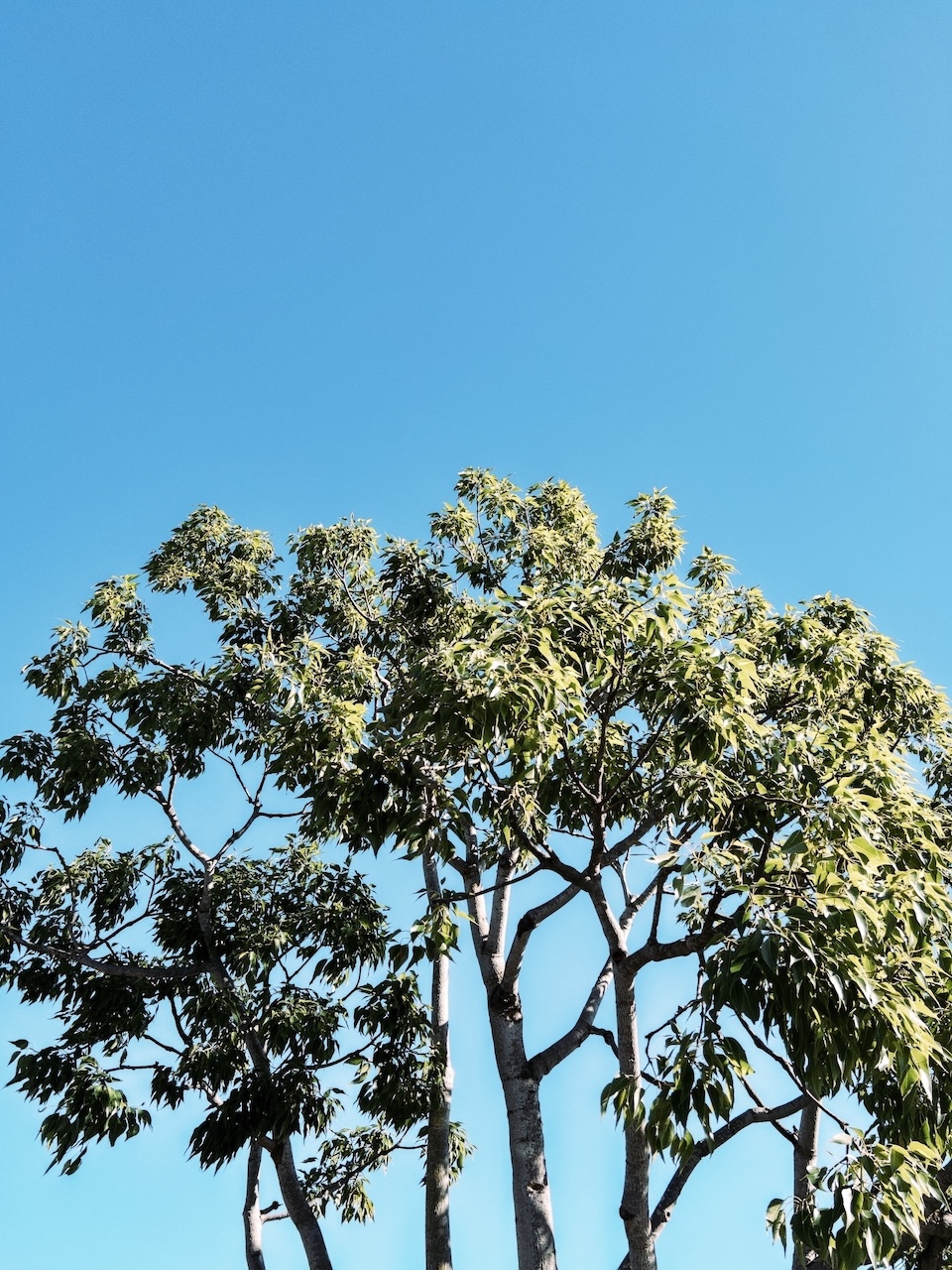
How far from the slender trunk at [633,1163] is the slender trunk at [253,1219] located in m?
4.53

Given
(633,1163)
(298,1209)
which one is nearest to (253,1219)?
(298,1209)

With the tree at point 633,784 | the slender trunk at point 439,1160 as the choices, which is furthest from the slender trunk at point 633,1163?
the slender trunk at point 439,1160

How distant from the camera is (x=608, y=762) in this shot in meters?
7.59

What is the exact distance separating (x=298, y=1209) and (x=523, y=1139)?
243 cm

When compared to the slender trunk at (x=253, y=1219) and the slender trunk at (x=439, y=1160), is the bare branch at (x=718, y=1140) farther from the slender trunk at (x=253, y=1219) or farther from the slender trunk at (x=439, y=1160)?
the slender trunk at (x=253, y=1219)

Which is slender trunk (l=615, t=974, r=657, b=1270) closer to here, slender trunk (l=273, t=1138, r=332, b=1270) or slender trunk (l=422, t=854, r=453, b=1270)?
slender trunk (l=422, t=854, r=453, b=1270)

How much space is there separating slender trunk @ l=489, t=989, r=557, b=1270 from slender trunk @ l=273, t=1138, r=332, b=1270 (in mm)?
2099

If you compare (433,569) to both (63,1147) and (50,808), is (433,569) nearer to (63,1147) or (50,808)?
(50,808)

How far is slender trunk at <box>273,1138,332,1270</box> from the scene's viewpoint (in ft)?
30.1

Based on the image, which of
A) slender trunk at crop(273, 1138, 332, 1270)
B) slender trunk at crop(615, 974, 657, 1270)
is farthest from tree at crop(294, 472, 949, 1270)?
slender trunk at crop(273, 1138, 332, 1270)

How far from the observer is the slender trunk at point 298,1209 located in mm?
9180

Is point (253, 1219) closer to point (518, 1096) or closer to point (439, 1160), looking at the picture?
point (439, 1160)

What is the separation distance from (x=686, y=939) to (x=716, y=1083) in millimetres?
1638

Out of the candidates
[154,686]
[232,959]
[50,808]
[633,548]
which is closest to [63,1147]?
[232,959]
